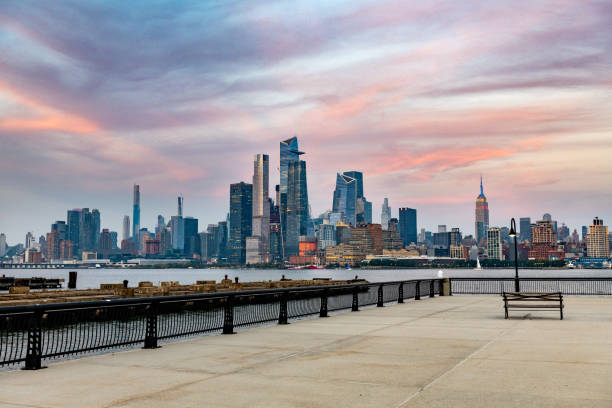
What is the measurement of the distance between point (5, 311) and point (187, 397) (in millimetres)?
4769

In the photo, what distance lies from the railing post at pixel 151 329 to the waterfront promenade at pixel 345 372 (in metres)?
0.40

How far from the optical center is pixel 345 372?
403 inches

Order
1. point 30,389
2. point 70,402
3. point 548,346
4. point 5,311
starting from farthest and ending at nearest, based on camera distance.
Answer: point 548,346
point 5,311
point 30,389
point 70,402

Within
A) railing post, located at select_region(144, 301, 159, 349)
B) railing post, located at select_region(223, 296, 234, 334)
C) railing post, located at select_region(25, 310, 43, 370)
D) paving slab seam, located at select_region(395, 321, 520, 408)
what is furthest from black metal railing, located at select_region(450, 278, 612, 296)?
railing post, located at select_region(25, 310, 43, 370)

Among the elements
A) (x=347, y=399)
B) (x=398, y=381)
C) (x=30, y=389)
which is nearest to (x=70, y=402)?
(x=30, y=389)

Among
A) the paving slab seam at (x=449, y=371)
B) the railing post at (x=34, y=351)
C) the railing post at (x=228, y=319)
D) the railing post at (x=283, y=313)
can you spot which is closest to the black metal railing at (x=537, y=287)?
the railing post at (x=283, y=313)

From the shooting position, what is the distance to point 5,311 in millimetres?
10945

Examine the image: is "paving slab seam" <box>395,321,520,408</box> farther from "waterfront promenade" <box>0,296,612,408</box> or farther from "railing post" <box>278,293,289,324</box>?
"railing post" <box>278,293,289,324</box>

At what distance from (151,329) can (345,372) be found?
577 centimetres

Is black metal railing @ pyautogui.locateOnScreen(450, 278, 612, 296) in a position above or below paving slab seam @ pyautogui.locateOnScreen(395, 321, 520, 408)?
below

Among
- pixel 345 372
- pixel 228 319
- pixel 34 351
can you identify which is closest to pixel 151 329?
pixel 228 319

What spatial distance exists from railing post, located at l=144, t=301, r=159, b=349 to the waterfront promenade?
0.40 m

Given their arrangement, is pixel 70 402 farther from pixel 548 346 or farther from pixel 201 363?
pixel 548 346

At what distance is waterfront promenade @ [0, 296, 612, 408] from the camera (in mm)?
8148
